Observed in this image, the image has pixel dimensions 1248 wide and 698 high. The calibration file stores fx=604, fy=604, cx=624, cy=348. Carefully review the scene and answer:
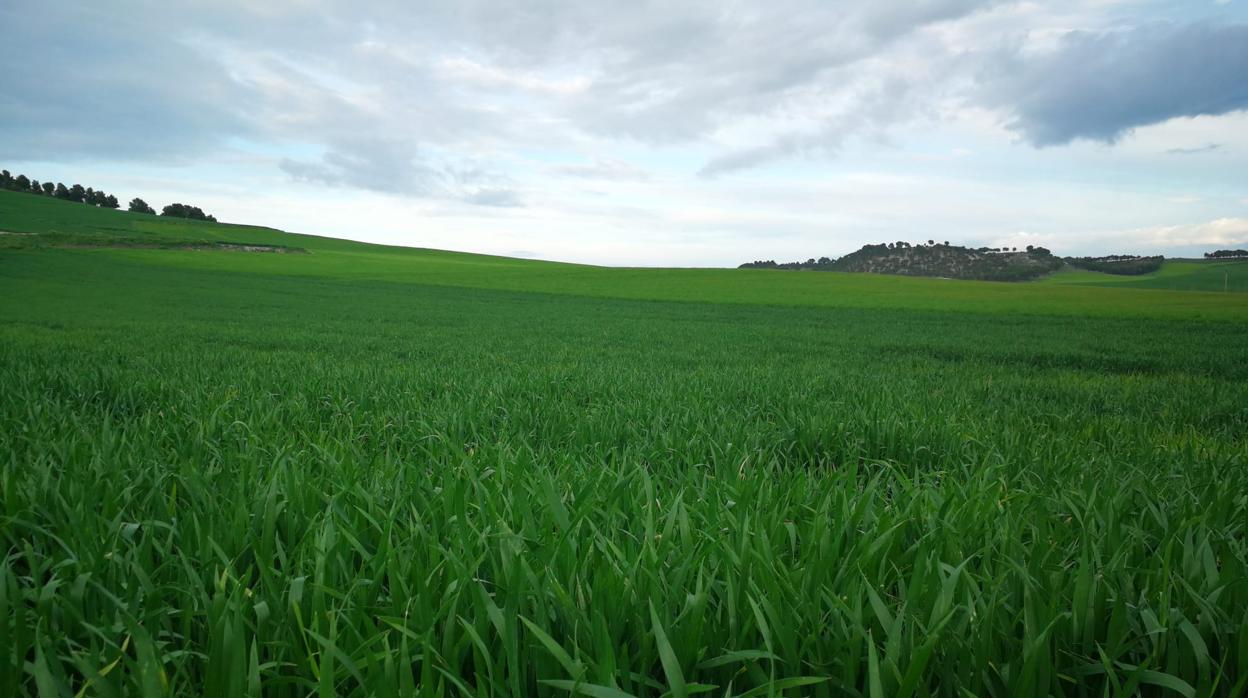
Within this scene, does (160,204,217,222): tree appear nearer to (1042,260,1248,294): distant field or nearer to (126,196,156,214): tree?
(126,196,156,214): tree

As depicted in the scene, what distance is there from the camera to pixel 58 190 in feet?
374

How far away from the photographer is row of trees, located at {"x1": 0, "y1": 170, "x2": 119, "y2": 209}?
110 m

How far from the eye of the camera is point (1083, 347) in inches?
610

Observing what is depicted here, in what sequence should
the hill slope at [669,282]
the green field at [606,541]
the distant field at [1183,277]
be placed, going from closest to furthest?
1. the green field at [606,541]
2. the hill slope at [669,282]
3. the distant field at [1183,277]

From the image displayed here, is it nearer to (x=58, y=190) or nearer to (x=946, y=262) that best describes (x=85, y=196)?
(x=58, y=190)

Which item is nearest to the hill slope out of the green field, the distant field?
the distant field

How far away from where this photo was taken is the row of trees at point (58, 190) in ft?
362

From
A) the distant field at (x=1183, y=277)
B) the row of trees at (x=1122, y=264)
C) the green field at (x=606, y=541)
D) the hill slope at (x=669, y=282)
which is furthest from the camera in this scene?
the row of trees at (x=1122, y=264)

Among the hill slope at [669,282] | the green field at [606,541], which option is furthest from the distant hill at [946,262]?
the green field at [606,541]

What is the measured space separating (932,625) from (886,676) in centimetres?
17

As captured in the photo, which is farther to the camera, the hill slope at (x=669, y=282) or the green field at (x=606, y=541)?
the hill slope at (x=669, y=282)

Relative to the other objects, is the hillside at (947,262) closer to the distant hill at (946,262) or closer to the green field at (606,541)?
the distant hill at (946,262)

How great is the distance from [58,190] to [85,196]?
3.94 m

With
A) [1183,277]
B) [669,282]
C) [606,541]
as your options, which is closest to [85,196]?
[669,282]
